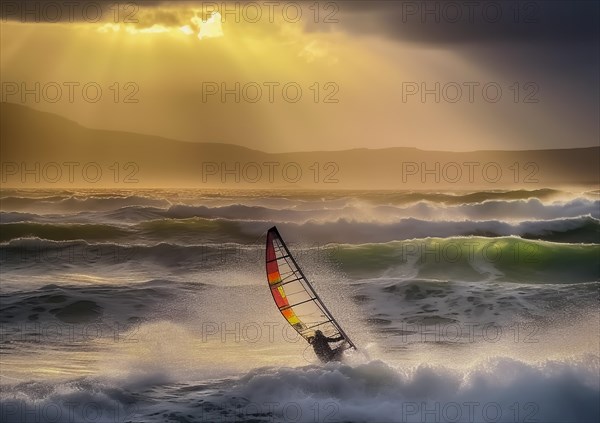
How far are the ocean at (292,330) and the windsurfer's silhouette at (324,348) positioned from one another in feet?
0.64

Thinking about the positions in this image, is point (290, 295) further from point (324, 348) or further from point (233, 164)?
point (233, 164)

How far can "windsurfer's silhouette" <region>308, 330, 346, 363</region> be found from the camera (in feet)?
36.8

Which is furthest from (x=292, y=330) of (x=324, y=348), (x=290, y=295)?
(x=324, y=348)

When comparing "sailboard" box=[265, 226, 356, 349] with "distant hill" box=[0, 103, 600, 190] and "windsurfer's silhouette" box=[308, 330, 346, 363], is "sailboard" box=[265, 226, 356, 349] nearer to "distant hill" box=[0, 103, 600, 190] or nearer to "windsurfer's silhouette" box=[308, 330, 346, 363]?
"windsurfer's silhouette" box=[308, 330, 346, 363]

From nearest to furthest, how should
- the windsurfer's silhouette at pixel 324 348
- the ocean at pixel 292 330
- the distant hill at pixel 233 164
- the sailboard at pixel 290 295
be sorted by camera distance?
the ocean at pixel 292 330
the windsurfer's silhouette at pixel 324 348
the sailboard at pixel 290 295
the distant hill at pixel 233 164

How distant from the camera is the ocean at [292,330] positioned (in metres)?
10.2

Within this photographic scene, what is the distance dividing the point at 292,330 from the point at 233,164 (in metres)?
56.1

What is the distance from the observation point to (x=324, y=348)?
11.4m

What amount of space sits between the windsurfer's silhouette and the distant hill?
43.2 m

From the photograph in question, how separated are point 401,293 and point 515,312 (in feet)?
7.65

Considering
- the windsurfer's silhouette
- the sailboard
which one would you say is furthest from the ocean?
the sailboard

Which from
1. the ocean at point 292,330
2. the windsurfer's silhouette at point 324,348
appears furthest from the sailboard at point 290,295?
the windsurfer's silhouette at point 324,348

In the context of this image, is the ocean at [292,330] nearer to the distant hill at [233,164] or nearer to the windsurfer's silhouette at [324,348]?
the windsurfer's silhouette at [324,348]

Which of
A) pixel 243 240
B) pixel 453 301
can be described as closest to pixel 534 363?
pixel 453 301
